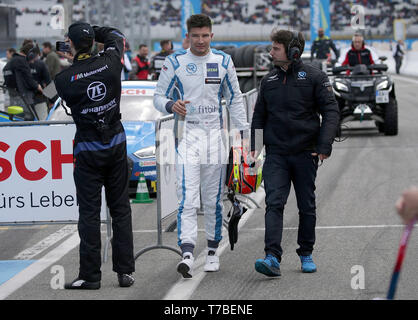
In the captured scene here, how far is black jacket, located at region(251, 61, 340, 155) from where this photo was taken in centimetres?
659

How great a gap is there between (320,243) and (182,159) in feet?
5.78

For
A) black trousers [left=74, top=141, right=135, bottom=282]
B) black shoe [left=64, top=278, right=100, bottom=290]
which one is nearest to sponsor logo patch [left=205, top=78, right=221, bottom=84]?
black trousers [left=74, top=141, right=135, bottom=282]

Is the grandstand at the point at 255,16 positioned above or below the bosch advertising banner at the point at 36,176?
below

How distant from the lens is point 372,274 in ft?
21.3

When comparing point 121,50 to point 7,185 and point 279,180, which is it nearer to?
point 279,180

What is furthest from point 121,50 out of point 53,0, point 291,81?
point 53,0

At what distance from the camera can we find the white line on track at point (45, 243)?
778 cm

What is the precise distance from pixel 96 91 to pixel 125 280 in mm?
1365

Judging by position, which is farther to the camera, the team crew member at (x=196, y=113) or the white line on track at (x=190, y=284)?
the team crew member at (x=196, y=113)

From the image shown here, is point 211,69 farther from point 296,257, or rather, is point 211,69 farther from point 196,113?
point 296,257

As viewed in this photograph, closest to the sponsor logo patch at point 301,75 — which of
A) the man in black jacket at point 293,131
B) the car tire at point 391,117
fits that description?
the man in black jacket at point 293,131

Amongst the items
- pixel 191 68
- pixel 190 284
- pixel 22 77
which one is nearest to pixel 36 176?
pixel 191 68

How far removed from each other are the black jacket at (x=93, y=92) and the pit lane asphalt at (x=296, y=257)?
115cm

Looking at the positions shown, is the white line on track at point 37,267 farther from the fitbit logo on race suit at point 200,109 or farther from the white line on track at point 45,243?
the fitbit logo on race suit at point 200,109
